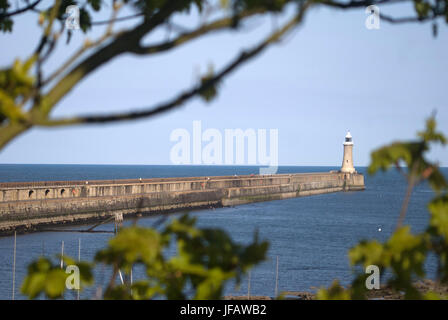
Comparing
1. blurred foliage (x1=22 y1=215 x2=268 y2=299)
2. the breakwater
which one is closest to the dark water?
the breakwater

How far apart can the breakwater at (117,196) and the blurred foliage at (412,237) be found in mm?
18527

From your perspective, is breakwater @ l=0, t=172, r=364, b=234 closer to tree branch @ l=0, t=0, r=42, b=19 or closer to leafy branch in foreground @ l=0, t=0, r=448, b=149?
tree branch @ l=0, t=0, r=42, b=19

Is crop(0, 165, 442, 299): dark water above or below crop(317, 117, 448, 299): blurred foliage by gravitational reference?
below

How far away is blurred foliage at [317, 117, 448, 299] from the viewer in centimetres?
224

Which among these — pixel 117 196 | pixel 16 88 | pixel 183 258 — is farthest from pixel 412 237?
pixel 117 196

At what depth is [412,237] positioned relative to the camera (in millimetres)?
2232

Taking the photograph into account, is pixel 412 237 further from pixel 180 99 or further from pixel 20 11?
pixel 20 11

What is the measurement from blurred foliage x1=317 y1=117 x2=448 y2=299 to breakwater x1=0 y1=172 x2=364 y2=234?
60.8 ft

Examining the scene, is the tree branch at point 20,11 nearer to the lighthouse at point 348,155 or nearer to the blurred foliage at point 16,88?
the blurred foliage at point 16,88

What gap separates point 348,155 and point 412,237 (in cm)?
9780

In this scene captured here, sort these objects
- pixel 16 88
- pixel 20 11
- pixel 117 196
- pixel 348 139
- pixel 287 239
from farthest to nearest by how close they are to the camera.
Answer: pixel 348 139, pixel 117 196, pixel 287 239, pixel 20 11, pixel 16 88

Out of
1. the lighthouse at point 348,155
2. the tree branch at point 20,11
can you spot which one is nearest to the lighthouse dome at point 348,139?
the lighthouse at point 348,155
